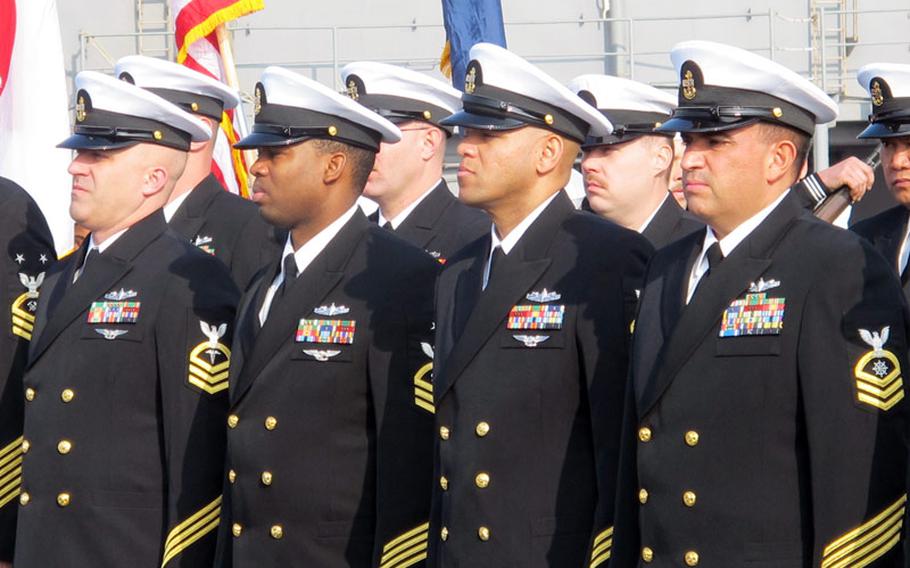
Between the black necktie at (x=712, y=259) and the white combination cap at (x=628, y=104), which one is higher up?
the white combination cap at (x=628, y=104)

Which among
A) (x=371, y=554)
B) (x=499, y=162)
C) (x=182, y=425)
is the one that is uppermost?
(x=499, y=162)

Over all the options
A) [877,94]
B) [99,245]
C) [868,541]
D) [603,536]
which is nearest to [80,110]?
[99,245]

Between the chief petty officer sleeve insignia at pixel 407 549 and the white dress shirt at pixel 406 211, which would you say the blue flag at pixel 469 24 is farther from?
the chief petty officer sleeve insignia at pixel 407 549

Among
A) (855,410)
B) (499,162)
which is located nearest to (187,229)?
(499,162)

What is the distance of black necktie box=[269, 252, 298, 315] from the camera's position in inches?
175

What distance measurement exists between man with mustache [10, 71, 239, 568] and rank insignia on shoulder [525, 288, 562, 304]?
99cm

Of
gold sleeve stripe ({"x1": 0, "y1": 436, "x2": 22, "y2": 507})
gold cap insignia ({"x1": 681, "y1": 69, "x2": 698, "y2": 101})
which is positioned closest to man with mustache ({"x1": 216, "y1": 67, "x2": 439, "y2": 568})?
gold cap insignia ({"x1": 681, "y1": 69, "x2": 698, "y2": 101})

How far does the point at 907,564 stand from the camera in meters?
3.39

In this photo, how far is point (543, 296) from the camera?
13.3 ft

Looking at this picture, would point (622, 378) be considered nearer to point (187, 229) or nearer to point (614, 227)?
point (614, 227)

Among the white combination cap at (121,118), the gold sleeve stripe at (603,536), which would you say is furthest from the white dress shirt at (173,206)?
the gold sleeve stripe at (603,536)

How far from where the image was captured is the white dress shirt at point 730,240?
12.1 feet

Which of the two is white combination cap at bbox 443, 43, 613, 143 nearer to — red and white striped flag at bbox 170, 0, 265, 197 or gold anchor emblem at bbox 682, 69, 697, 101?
gold anchor emblem at bbox 682, 69, 697, 101

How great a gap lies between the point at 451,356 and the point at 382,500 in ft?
1.32
